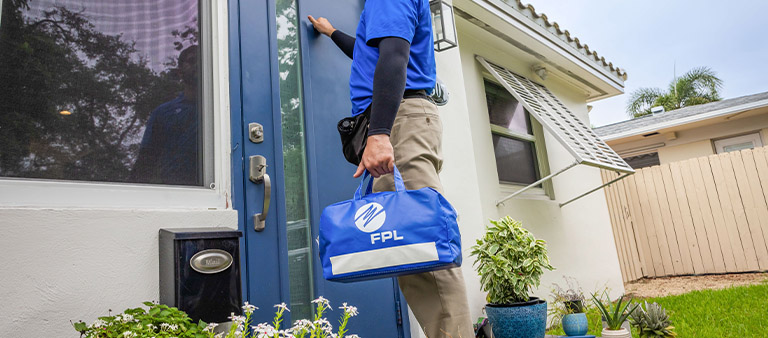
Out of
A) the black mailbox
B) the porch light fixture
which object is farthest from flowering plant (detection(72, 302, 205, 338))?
the porch light fixture

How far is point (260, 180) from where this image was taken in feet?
7.02

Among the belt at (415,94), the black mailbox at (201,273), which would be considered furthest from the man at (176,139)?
the belt at (415,94)

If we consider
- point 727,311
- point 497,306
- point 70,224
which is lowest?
point 727,311

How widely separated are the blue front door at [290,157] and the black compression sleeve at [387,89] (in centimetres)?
72

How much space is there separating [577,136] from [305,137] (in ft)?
10.9

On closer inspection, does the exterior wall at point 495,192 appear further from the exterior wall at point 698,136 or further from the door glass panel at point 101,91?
the exterior wall at point 698,136

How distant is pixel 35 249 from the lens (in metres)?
1.48

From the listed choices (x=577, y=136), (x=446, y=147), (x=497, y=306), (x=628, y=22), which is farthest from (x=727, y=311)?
(x=628, y=22)

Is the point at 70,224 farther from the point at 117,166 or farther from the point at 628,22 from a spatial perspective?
the point at 628,22

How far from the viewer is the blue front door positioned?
2109 mm

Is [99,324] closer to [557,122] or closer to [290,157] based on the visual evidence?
[290,157]

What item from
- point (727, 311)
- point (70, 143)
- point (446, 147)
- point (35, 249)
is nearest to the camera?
point (35, 249)

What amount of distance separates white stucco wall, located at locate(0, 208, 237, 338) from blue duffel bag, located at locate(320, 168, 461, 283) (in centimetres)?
72

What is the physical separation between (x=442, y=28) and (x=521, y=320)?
6.92ft
